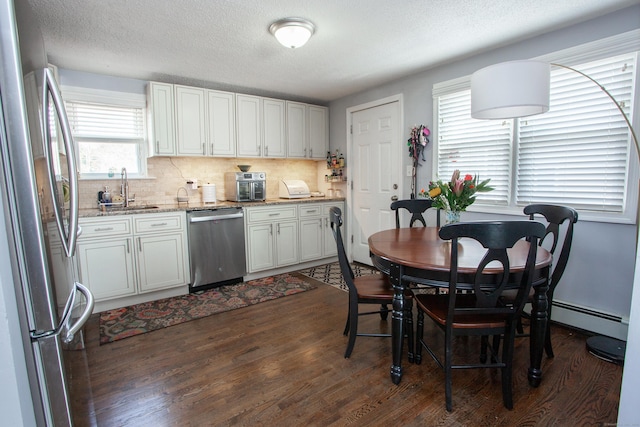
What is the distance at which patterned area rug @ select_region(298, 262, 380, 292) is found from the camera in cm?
376

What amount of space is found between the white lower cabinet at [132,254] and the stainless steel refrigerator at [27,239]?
226cm

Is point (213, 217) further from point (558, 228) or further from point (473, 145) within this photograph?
point (558, 228)

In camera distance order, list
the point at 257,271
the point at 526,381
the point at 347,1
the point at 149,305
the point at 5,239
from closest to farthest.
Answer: the point at 5,239 → the point at 526,381 → the point at 347,1 → the point at 149,305 → the point at 257,271

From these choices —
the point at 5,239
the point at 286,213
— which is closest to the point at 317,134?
the point at 286,213

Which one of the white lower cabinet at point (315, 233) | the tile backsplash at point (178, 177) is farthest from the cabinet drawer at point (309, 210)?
the tile backsplash at point (178, 177)

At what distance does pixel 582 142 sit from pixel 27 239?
10.6 ft

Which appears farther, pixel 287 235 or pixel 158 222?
pixel 287 235

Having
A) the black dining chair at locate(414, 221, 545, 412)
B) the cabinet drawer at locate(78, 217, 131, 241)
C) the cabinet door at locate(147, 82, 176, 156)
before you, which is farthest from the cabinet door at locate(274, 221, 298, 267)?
the black dining chair at locate(414, 221, 545, 412)

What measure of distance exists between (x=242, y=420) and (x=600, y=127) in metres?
3.05

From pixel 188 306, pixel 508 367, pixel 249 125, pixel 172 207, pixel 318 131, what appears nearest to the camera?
pixel 508 367

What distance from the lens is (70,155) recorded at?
43.4 inches

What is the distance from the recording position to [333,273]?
4121 millimetres

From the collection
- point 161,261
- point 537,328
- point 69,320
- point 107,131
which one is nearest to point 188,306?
point 161,261

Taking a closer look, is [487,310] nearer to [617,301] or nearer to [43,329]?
[617,301]
